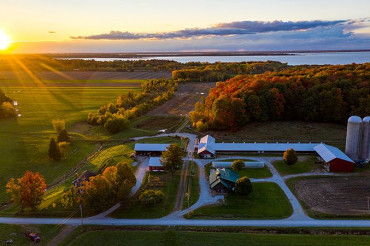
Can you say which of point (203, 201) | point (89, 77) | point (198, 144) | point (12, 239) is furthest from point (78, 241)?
point (89, 77)

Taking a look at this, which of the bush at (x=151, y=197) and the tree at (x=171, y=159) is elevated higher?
the tree at (x=171, y=159)

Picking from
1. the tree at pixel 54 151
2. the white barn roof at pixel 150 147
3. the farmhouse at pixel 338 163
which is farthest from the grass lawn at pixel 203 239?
the tree at pixel 54 151

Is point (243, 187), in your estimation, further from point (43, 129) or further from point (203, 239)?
point (43, 129)

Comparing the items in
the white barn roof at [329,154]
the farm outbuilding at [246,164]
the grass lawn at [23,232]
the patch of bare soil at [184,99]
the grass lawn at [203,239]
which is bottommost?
the grass lawn at [203,239]

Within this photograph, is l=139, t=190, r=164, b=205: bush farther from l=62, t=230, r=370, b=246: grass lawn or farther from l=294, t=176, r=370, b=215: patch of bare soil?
l=294, t=176, r=370, b=215: patch of bare soil

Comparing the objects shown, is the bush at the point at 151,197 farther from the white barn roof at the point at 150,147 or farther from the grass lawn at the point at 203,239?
the white barn roof at the point at 150,147

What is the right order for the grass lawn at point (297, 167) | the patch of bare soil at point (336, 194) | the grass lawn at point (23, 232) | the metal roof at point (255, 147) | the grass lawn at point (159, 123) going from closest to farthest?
the grass lawn at point (23, 232)
the patch of bare soil at point (336, 194)
the grass lawn at point (297, 167)
the metal roof at point (255, 147)
the grass lawn at point (159, 123)
